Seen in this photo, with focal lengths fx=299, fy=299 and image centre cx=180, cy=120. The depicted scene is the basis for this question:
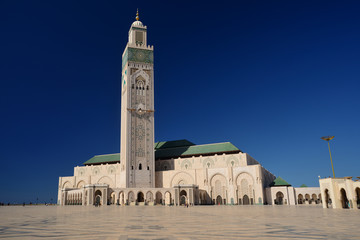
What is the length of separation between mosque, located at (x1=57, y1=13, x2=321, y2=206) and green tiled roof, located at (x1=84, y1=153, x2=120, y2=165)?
0.49m

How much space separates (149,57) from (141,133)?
51.3 ft

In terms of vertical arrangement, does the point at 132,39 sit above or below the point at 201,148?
above

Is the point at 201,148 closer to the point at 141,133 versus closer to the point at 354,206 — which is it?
the point at 141,133

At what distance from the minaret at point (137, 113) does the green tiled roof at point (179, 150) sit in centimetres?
635

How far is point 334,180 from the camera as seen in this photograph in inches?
1108

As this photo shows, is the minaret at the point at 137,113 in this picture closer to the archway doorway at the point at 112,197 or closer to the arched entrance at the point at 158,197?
the arched entrance at the point at 158,197

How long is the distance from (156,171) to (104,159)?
584 inches

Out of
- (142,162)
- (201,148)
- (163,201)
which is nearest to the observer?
(163,201)

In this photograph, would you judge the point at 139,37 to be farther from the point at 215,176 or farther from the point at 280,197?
the point at 280,197

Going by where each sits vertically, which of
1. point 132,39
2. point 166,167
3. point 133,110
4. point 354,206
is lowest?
point 354,206

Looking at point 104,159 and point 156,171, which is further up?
point 104,159

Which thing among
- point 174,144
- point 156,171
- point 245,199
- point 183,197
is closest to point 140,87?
point 174,144

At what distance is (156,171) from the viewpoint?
59.4 metres

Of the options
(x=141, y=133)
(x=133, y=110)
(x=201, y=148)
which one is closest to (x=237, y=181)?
(x=201, y=148)
